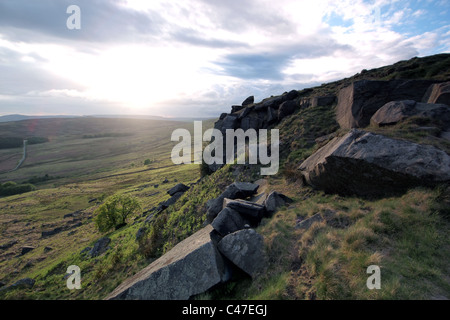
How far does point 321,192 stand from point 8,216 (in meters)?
105

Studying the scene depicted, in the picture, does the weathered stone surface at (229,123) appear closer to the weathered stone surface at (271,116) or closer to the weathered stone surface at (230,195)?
the weathered stone surface at (271,116)

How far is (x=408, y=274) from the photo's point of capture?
6344 millimetres

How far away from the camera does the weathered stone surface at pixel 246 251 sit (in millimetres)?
8656

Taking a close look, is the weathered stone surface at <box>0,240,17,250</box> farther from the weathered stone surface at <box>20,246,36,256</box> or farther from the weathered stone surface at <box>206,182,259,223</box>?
the weathered stone surface at <box>206,182,259,223</box>

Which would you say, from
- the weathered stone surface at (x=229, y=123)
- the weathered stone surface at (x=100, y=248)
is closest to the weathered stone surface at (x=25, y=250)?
the weathered stone surface at (x=100, y=248)

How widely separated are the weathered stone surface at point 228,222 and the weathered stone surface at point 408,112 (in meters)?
13.7

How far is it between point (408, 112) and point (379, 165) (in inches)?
342

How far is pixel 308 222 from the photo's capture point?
35.1 ft

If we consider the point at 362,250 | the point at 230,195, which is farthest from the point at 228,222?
the point at 362,250

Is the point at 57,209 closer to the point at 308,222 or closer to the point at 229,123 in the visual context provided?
the point at 229,123

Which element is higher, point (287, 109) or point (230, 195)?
point (287, 109)
